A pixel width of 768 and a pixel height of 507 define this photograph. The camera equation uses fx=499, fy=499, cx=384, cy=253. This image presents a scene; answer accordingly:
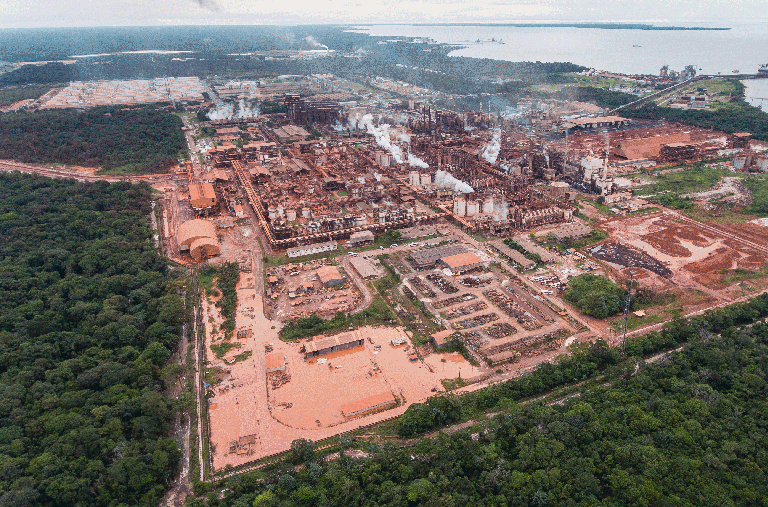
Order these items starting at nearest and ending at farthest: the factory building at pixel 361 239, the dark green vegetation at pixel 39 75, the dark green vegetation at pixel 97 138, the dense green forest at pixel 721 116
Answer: the factory building at pixel 361 239, the dark green vegetation at pixel 97 138, the dense green forest at pixel 721 116, the dark green vegetation at pixel 39 75

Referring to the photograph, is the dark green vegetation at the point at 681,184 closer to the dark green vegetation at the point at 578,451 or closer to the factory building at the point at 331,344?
the dark green vegetation at the point at 578,451

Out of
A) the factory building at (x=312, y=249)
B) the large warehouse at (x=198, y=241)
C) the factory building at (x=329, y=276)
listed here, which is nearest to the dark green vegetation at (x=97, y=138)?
the large warehouse at (x=198, y=241)

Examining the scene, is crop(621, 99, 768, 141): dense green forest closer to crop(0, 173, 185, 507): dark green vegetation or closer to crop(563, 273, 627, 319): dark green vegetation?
crop(563, 273, 627, 319): dark green vegetation

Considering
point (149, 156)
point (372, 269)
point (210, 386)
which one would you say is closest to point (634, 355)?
point (372, 269)

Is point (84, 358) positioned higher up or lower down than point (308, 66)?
lower down

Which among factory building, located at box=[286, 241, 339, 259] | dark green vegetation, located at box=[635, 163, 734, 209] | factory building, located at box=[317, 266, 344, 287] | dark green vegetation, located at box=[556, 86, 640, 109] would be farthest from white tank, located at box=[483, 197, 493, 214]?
dark green vegetation, located at box=[556, 86, 640, 109]

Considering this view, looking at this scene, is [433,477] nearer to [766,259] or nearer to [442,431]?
[442,431]

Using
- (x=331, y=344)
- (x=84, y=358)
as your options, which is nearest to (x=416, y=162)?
(x=331, y=344)

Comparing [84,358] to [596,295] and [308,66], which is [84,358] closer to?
[596,295]
